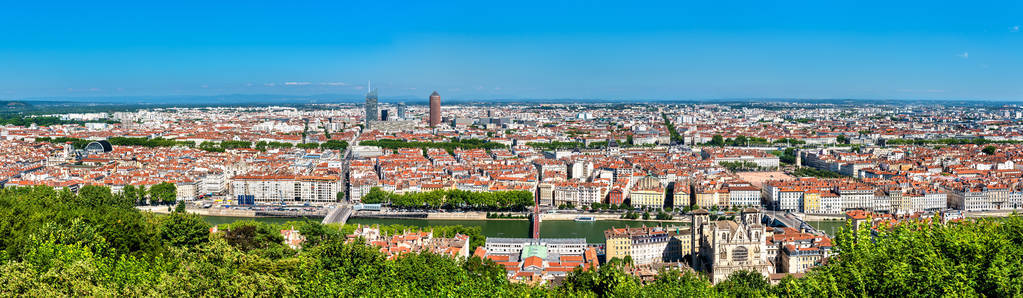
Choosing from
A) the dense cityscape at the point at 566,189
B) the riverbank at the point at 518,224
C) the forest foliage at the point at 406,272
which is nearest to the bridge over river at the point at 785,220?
the dense cityscape at the point at 566,189

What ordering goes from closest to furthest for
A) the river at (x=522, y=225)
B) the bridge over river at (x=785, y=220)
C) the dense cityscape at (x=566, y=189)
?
1. the dense cityscape at (x=566, y=189)
2. the river at (x=522, y=225)
3. the bridge over river at (x=785, y=220)

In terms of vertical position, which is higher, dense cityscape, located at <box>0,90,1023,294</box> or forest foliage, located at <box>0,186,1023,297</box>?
forest foliage, located at <box>0,186,1023,297</box>

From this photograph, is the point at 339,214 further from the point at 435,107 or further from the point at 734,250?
the point at 435,107

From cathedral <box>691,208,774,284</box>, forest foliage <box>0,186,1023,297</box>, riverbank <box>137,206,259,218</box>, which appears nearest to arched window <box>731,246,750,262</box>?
cathedral <box>691,208,774,284</box>

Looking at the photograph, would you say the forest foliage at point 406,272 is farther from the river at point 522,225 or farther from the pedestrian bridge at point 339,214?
the pedestrian bridge at point 339,214

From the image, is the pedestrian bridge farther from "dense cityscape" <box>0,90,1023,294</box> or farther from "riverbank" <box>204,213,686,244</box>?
"riverbank" <box>204,213,686,244</box>

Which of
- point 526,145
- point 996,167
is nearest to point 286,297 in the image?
point 996,167

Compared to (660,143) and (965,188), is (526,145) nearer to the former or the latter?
(660,143)
